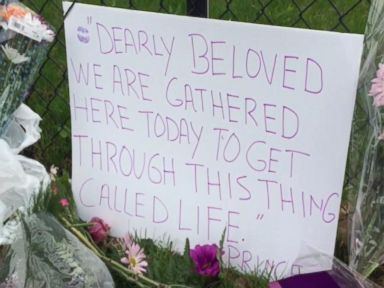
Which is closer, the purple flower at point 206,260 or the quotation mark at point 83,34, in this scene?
the purple flower at point 206,260

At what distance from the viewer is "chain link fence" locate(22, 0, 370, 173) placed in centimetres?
241

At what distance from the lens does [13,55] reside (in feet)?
5.92

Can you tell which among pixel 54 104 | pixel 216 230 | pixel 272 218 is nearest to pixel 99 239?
pixel 216 230

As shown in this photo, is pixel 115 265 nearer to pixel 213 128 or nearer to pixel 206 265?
→ pixel 206 265

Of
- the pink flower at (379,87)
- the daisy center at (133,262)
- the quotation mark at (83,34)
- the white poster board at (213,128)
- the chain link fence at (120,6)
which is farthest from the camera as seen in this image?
the chain link fence at (120,6)

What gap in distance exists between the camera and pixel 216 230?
5.54ft

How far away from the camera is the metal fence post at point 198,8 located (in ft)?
5.81

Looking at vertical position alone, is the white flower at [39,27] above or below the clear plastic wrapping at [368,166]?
above

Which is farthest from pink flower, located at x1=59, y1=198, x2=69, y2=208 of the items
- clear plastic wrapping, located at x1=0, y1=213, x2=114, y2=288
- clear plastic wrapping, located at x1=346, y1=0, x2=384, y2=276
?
clear plastic wrapping, located at x1=346, y1=0, x2=384, y2=276

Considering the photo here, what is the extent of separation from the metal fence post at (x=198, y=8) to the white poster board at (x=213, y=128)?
0.53 ft

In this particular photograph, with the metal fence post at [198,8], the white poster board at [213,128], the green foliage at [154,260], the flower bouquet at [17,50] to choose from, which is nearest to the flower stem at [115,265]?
the green foliage at [154,260]

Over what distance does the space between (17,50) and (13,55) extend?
0.06 feet

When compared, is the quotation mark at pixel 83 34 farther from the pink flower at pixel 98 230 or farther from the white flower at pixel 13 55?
the pink flower at pixel 98 230

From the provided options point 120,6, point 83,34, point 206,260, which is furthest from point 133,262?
point 120,6
